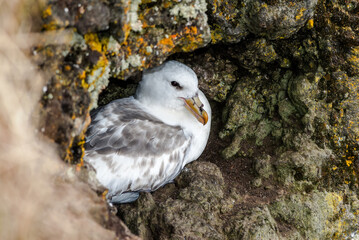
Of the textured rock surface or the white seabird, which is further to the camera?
the white seabird

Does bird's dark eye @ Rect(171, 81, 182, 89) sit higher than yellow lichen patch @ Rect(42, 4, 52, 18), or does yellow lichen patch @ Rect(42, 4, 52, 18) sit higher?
yellow lichen patch @ Rect(42, 4, 52, 18)

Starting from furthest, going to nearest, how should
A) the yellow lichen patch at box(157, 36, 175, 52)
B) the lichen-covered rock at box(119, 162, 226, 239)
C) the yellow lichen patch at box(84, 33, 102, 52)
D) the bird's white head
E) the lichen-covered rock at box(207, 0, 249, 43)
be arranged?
the bird's white head < the lichen-covered rock at box(207, 0, 249, 43) < the yellow lichen patch at box(157, 36, 175, 52) < the lichen-covered rock at box(119, 162, 226, 239) < the yellow lichen patch at box(84, 33, 102, 52)

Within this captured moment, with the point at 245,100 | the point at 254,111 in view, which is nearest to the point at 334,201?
the point at 254,111

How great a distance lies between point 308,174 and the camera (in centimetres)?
321

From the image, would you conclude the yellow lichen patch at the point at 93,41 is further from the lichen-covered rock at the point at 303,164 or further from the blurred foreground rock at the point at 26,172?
the lichen-covered rock at the point at 303,164

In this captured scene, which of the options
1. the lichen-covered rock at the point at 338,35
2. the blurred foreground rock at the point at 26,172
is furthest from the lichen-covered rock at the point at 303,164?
the blurred foreground rock at the point at 26,172

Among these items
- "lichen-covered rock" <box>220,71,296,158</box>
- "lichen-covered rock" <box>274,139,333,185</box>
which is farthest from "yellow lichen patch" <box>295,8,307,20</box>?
"lichen-covered rock" <box>274,139,333,185</box>

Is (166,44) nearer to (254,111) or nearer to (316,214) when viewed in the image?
(254,111)

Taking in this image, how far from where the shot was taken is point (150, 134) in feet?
10.4

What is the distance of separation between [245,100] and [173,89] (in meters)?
0.74

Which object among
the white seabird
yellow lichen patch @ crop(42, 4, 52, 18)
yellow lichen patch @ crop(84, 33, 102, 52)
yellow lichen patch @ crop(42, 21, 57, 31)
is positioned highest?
yellow lichen patch @ crop(42, 4, 52, 18)

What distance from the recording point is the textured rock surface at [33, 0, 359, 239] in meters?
2.22

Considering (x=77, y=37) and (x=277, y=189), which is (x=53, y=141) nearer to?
(x=77, y=37)

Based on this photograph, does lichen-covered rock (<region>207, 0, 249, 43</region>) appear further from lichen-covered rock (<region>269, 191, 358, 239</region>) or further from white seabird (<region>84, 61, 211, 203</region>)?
lichen-covered rock (<region>269, 191, 358, 239</region>)
